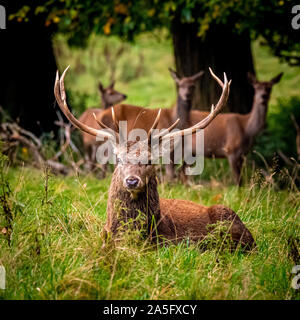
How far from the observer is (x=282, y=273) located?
3.63m

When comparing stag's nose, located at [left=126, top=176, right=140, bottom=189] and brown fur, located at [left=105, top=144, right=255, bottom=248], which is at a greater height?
stag's nose, located at [left=126, top=176, right=140, bottom=189]

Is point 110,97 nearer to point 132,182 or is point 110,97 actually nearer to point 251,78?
point 251,78

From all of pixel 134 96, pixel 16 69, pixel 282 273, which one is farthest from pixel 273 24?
pixel 134 96

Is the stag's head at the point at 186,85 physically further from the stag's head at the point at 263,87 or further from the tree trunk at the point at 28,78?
the tree trunk at the point at 28,78

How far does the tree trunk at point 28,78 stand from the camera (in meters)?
9.05

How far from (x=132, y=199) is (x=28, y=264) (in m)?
1.07

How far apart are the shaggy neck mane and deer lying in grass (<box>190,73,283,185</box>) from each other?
4823 mm

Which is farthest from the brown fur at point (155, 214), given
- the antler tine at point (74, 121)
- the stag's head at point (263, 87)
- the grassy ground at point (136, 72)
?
the grassy ground at point (136, 72)

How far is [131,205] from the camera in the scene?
13.8ft

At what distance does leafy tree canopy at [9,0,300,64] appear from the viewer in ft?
25.0

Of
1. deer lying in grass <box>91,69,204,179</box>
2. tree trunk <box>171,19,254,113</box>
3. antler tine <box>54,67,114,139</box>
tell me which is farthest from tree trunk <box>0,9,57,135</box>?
antler tine <box>54,67,114,139</box>

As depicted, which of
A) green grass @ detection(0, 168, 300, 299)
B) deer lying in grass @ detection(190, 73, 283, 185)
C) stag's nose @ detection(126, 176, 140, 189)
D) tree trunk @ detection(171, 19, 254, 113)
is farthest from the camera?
deer lying in grass @ detection(190, 73, 283, 185)

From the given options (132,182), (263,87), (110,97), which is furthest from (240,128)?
(132,182)

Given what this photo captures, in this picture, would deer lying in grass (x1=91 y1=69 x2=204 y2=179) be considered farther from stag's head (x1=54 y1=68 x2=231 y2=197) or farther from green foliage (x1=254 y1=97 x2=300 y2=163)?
stag's head (x1=54 y1=68 x2=231 y2=197)
